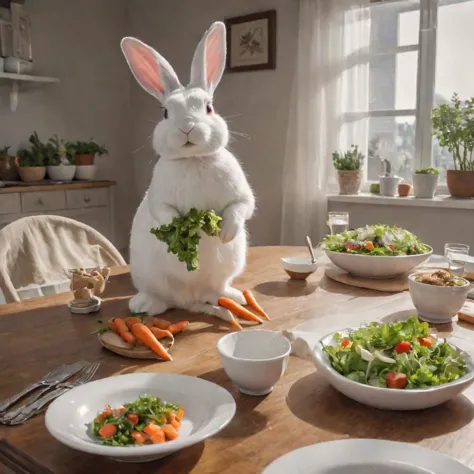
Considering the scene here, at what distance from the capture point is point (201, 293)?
126 cm

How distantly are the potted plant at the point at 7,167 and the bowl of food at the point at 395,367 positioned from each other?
9.95 feet

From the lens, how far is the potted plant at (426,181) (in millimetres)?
2873

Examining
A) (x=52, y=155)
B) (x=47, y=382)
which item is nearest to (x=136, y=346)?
(x=47, y=382)

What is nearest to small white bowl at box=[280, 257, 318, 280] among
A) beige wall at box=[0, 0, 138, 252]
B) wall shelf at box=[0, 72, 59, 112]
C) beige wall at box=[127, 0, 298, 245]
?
beige wall at box=[127, 0, 298, 245]

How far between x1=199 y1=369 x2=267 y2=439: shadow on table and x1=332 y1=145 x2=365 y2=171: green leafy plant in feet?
7.86

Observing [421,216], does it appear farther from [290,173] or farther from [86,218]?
[86,218]

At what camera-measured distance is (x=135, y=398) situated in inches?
30.9

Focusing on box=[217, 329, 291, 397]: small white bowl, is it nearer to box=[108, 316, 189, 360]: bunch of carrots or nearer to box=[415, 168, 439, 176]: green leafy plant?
box=[108, 316, 189, 360]: bunch of carrots

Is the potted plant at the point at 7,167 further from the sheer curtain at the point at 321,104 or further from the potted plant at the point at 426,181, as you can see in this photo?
the potted plant at the point at 426,181

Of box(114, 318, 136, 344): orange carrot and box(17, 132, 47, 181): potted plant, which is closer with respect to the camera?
box(114, 318, 136, 344): orange carrot

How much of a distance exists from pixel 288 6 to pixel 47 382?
3031 millimetres

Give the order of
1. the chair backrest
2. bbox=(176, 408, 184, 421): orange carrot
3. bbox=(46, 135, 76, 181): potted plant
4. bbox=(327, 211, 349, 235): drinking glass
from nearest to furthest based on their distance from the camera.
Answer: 1. bbox=(176, 408, 184, 421): orange carrot
2. the chair backrest
3. bbox=(327, 211, 349, 235): drinking glass
4. bbox=(46, 135, 76, 181): potted plant

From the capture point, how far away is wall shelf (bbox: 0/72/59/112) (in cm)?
343

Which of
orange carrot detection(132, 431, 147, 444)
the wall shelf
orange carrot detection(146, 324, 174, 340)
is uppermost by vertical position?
the wall shelf
